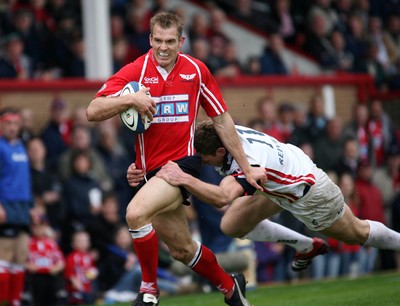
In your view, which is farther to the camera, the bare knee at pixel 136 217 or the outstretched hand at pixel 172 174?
the outstretched hand at pixel 172 174

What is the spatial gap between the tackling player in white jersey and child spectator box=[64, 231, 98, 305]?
14.3ft

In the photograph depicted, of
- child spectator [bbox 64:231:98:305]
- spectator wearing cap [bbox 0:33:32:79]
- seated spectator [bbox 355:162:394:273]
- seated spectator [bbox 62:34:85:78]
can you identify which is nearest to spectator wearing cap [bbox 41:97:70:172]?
spectator wearing cap [bbox 0:33:32:79]

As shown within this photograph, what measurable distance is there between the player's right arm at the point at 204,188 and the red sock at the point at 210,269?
0.63 meters

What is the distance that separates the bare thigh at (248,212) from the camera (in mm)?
9570

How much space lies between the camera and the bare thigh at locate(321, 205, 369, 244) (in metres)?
9.48

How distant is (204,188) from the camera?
28.5 ft

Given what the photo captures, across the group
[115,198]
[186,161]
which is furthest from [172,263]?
[186,161]

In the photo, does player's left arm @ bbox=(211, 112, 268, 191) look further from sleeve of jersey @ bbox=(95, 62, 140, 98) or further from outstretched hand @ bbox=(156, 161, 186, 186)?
sleeve of jersey @ bbox=(95, 62, 140, 98)

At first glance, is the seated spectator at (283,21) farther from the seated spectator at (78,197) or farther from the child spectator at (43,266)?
the child spectator at (43,266)

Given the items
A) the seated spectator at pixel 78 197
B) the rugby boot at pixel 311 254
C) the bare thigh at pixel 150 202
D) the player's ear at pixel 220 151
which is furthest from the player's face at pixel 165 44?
the seated spectator at pixel 78 197

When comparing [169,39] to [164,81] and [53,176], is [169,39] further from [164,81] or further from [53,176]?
[53,176]

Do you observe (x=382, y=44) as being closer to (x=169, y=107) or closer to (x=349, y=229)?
(x=349, y=229)

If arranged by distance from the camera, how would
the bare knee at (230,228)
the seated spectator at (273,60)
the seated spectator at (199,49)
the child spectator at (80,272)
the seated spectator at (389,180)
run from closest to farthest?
the bare knee at (230,228) < the child spectator at (80,272) < the seated spectator at (199,49) < the seated spectator at (389,180) < the seated spectator at (273,60)

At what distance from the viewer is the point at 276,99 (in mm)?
18016
